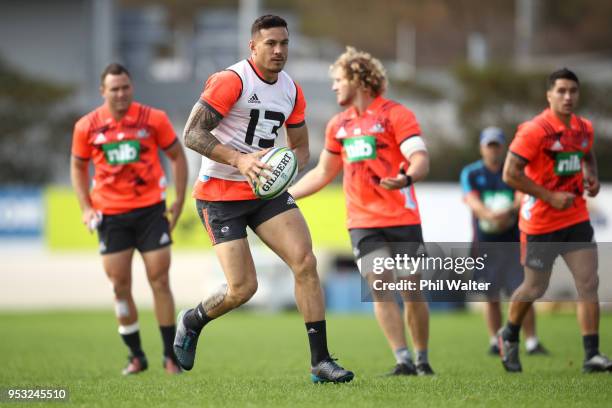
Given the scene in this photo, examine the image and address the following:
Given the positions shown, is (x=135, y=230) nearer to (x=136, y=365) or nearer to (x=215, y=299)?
(x=136, y=365)

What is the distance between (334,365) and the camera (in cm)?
791

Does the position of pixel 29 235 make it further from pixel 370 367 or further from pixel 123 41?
pixel 123 41

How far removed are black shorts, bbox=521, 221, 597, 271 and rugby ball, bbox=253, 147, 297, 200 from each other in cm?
271

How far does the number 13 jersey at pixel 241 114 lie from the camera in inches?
309

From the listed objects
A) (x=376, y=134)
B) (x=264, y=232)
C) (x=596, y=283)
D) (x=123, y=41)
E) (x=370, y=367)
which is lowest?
(x=370, y=367)

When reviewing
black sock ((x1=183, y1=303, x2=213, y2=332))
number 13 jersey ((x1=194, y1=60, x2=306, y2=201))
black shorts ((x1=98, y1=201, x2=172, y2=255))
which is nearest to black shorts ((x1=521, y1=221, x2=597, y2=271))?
number 13 jersey ((x1=194, y1=60, x2=306, y2=201))

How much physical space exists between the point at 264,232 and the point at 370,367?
2803mm

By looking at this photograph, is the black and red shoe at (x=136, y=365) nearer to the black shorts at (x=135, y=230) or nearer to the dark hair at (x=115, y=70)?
the black shorts at (x=135, y=230)

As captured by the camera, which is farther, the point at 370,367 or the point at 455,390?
the point at 370,367

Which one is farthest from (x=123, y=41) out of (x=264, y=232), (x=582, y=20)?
(x=264, y=232)

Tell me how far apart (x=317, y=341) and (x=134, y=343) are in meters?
3.02

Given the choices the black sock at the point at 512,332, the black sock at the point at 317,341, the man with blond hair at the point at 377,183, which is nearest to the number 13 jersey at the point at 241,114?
the black sock at the point at 317,341

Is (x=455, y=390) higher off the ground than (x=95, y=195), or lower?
lower

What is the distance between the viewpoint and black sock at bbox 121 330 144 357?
10344 mm
